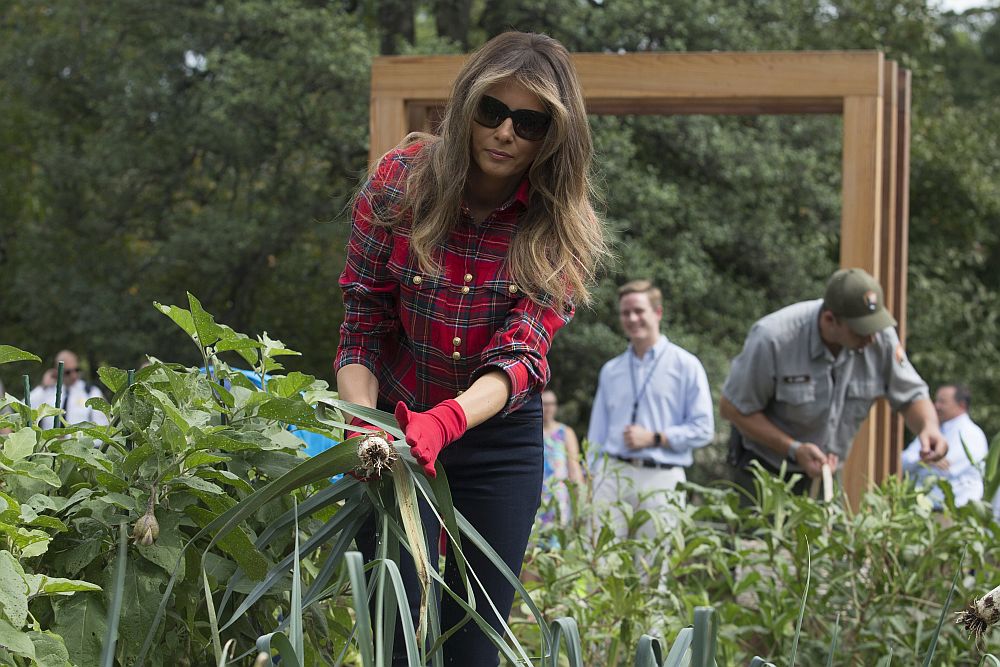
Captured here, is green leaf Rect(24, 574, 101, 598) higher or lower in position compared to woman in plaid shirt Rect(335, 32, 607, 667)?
lower

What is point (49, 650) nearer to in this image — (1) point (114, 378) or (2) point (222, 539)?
(2) point (222, 539)

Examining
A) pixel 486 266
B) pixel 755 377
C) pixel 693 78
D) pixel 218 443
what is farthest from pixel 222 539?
pixel 693 78

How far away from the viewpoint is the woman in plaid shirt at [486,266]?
85.1 inches

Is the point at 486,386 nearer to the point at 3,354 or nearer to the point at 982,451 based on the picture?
the point at 3,354

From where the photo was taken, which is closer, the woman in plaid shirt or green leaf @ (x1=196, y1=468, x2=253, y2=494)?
green leaf @ (x1=196, y1=468, x2=253, y2=494)

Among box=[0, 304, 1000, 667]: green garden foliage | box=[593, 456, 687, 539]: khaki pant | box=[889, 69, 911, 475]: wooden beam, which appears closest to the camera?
box=[0, 304, 1000, 667]: green garden foliage

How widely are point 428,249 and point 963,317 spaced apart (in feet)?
48.7

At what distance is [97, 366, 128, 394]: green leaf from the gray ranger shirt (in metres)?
3.13

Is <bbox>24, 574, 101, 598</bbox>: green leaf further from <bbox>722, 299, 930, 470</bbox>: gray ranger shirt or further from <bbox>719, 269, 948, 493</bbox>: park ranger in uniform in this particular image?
<bbox>722, 299, 930, 470</bbox>: gray ranger shirt

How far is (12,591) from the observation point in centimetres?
159

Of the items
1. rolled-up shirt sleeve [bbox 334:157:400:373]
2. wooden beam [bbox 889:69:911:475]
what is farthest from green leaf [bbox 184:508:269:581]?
wooden beam [bbox 889:69:911:475]

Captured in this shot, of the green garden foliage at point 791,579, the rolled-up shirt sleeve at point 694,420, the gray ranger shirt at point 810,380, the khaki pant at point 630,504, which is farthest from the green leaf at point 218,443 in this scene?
the rolled-up shirt sleeve at point 694,420

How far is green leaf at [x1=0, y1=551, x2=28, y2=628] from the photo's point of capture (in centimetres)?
157

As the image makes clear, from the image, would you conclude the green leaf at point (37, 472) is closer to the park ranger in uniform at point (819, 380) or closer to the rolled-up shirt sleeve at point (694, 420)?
the park ranger in uniform at point (819, 380)
